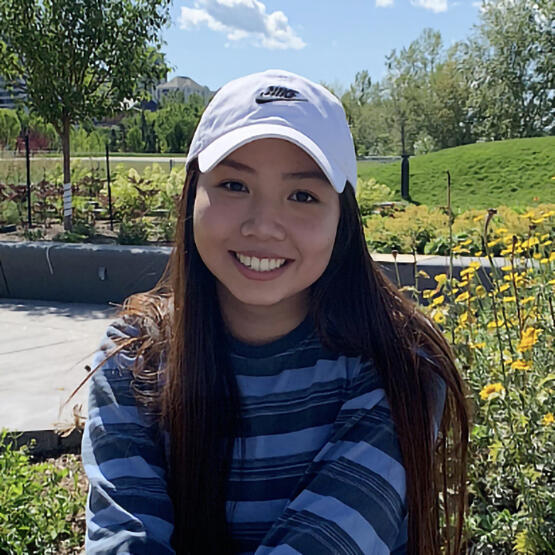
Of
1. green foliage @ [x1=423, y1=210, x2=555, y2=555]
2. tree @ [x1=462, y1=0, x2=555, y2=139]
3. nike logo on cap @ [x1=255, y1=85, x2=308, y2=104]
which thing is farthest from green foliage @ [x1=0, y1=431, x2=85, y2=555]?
tree @ [x1=462, y1=0, x2=555, y2=139]

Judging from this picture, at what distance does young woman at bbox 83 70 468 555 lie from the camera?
126 centimetres

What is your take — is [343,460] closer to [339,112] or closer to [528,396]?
[339,112]

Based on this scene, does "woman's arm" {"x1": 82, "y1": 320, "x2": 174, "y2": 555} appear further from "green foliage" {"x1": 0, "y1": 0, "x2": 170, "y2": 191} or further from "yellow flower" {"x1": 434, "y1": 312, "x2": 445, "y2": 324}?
"green foliage" {"x1": 0, "y1": 0, "x2": 170, "y2": 191}

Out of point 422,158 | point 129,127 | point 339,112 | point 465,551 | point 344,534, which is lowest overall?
point 465,551

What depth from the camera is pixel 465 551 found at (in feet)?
6.76

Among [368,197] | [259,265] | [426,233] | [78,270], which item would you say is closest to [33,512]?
[259,265]

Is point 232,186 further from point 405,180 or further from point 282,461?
point 405,180

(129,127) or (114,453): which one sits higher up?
(129,127)

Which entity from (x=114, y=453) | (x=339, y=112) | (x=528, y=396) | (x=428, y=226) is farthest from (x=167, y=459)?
(x=428, y=226)

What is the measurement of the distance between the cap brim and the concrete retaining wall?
484 cm

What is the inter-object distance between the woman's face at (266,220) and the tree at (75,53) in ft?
23.6

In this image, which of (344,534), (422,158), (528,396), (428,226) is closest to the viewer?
(344,534)

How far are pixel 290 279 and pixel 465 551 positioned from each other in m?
1.15

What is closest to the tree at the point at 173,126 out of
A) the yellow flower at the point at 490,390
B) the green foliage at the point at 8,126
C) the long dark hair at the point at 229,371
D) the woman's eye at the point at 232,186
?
the green foliage at the point at 8,126
